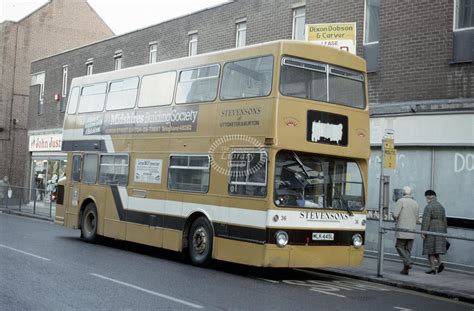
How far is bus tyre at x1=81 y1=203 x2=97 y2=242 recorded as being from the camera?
15.6 meters

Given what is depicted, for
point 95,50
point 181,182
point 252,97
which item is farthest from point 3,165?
point 252,97

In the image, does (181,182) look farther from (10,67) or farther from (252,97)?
(10,67)

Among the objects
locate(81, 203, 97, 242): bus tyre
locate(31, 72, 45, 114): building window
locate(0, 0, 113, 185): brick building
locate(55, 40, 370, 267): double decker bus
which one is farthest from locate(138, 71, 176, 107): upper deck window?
locate(0, 0, 113, 185): brick building

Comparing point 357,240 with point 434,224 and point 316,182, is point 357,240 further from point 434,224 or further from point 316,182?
point 434,224

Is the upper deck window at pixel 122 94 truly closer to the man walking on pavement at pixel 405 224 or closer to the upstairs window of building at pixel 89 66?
the man walking on pavement at pixel 405 224

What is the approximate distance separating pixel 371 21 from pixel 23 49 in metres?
29.3

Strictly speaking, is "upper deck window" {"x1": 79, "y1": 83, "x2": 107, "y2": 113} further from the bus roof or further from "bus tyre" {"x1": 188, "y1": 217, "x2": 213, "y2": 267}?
"bus tyre" {"x1": 188, "y1": 217, "x2": 213, "y2": 267}

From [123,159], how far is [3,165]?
26046mm

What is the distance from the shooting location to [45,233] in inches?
699

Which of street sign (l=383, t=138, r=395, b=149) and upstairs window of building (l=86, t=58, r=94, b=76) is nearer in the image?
street sign (l=383, t=138, r=395, b=149)

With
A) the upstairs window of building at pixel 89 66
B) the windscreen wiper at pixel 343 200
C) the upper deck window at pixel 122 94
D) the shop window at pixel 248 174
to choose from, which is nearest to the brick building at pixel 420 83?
the windscreen wiper at pixel 343 200

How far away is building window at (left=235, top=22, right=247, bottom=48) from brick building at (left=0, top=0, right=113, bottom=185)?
70.5ft

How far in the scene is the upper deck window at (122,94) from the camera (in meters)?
14.5

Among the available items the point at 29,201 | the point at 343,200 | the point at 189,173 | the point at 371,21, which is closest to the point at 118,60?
the point at 29,201
